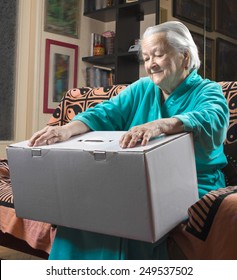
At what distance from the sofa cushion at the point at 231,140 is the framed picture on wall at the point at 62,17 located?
78.8 inches

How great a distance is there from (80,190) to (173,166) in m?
0.26

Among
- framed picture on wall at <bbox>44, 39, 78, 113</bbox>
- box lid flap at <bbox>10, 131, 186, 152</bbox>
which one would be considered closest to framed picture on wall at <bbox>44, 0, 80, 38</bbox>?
framed picture on wall at <bbox>44, 39, 78, 113</bbox>

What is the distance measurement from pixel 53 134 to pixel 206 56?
2078 millimetres

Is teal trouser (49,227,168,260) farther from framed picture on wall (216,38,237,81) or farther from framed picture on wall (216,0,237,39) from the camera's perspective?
framed picture on wall (216,0,237,39)

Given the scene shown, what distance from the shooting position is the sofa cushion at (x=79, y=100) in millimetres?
1985

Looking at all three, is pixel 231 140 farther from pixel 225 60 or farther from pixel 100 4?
pixel 100 4

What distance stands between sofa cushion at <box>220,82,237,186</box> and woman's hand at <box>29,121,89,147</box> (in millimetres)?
632

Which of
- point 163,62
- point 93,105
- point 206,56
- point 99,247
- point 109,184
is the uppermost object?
point 206,56

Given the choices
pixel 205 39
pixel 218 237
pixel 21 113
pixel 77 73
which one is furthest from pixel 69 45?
pixel 218 237

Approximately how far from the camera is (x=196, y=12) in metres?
3.03

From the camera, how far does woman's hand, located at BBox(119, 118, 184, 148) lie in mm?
979

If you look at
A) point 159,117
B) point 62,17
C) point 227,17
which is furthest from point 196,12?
point 159,117

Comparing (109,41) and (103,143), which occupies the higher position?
(109,41)
